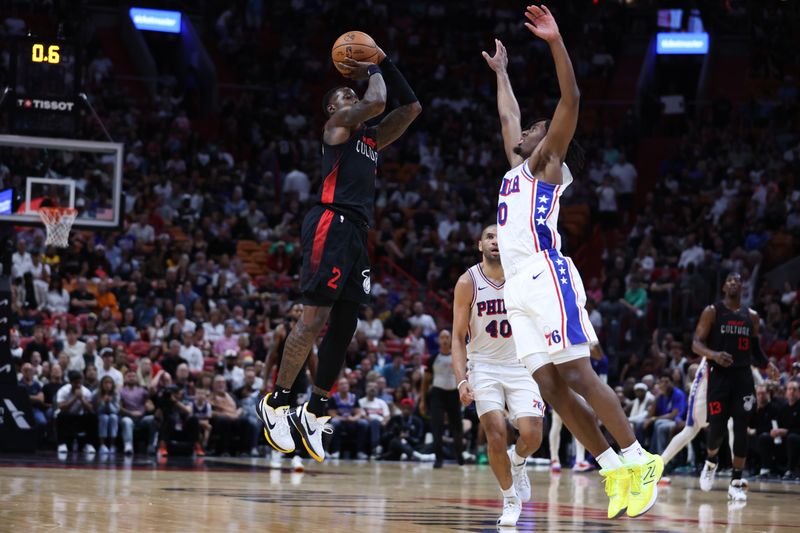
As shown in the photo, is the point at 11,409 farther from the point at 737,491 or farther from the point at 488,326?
the point at 737,491

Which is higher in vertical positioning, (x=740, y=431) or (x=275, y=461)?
(x=740, y=431)

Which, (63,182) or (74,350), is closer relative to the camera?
(63,182)

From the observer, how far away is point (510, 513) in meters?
8.05

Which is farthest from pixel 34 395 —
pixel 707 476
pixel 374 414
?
pixel 707 476

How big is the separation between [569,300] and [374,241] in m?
17.1

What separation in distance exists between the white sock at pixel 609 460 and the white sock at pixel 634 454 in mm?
51

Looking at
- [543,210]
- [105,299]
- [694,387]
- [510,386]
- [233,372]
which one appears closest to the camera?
[543,210]

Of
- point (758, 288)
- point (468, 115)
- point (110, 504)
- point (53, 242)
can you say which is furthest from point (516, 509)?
point (468, 115)

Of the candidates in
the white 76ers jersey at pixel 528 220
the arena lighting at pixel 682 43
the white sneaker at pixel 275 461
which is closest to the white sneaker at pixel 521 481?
the white 76ers jersey at pixel 528 220

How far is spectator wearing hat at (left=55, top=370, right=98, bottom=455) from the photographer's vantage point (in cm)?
1662

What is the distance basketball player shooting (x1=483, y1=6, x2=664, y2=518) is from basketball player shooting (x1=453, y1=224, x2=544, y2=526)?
6.73 feet

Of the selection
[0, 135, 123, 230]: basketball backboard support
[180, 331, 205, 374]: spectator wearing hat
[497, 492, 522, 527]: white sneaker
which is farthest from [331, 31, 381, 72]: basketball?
[180, 331, 205, 374]: spectator wearing hat

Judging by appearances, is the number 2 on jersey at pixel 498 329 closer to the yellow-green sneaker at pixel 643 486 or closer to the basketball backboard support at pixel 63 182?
the yellow-green sneaker at pixel 643 486

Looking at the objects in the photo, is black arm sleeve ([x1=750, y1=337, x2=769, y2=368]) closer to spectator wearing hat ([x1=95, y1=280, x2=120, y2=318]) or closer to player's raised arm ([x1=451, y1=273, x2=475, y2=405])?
player's raised arm ([x1=451, y1=273, x2=475, y2=405])
